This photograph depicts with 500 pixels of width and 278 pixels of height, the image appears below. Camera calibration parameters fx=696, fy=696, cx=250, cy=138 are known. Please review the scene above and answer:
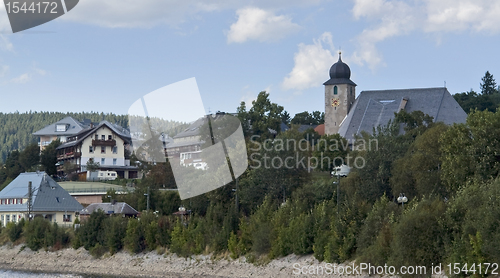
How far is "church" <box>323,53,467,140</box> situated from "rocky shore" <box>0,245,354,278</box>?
148 ft

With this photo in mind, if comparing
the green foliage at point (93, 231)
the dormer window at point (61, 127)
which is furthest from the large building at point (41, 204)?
the dormer window at point (61, 127)

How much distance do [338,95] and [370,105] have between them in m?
5.97

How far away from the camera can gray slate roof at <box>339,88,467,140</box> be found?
9244 centimetres

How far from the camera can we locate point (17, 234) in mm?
59469

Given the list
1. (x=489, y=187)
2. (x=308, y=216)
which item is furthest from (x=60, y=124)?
(x=489, y=187)

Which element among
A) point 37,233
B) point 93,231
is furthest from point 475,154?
point 37,233

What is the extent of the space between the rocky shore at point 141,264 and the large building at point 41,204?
7.39m

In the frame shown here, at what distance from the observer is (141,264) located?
160ft

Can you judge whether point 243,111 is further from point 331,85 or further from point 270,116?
point 331,85

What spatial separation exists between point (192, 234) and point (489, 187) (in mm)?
21625

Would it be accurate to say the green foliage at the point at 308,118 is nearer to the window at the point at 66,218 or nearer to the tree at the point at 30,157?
the tree at the point at 30,157

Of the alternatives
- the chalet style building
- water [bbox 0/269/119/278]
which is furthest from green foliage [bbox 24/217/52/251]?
the chalet style building

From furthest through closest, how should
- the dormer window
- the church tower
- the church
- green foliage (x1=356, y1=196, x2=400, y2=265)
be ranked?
1. the dormer window
2. the church tower
3. the church
4. green foliage (x1=356, y1=196, x2=400, y2=265)

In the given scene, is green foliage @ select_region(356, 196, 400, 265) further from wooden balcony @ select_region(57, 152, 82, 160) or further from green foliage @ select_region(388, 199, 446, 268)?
wooden balcony @ select_region(57, 152, 82, 160)
